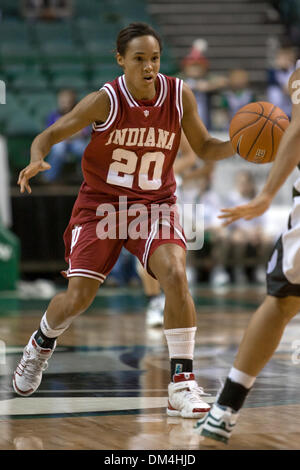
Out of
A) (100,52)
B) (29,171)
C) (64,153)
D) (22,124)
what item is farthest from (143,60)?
(100,52)

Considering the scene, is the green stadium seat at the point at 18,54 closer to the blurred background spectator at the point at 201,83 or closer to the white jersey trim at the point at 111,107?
the blurred background spectator at the point at 201,83

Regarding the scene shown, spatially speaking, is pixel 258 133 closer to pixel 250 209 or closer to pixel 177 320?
pixel 177 320

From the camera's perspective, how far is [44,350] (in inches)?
159

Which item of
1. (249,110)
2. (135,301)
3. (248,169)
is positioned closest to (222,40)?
(248,169)

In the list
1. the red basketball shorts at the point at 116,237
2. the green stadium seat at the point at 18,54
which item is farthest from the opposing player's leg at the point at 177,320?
the green stadium seat at the point at 18,54

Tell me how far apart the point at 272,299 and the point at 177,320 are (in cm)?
86

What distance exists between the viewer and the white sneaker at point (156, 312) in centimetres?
683

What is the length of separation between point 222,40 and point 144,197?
43.5ft

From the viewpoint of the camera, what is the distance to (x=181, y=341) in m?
3.68

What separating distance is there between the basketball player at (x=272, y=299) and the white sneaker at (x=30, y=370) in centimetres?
124

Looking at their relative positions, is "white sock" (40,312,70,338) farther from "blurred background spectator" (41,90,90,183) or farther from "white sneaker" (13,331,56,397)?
"blurred background spectator" (41,90,90,183)

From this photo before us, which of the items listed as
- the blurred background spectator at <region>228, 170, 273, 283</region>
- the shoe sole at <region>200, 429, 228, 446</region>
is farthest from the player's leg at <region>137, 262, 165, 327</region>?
the blurred background spectator at <region>228, 170, 273, 283</region>

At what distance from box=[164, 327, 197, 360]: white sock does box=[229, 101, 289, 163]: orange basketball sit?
0.84 m

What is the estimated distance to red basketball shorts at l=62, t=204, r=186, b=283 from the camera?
3.86 metres
